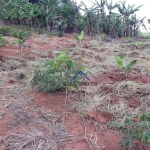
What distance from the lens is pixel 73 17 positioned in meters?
14.6

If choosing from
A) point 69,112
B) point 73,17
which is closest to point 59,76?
point 69,112

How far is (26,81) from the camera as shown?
364cm

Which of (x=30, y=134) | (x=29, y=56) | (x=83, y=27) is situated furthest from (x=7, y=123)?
(x=83, y=27)

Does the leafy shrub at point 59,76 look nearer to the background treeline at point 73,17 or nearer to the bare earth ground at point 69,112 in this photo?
the bare earth ground at point 69,112

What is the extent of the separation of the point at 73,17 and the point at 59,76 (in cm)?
1239

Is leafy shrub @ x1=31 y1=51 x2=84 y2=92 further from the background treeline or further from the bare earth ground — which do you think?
the background treeline

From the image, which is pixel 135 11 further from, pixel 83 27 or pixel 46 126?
pixel 46 126

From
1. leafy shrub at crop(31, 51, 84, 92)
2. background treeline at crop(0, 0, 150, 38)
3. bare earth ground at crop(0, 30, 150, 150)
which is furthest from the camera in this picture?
background treeline at crop(0, 0, 150, 38)

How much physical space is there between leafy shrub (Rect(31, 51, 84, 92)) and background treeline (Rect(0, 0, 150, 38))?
10372mm

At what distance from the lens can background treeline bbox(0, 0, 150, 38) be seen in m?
13.0

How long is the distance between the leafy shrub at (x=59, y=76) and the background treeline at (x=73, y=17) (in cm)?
1037

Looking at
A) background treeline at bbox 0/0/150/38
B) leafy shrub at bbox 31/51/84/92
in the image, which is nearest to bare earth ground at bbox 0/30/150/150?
leafy shrub at bbox 31/51/84/92

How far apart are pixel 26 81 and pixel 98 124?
1742 mm

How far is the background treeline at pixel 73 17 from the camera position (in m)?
13.0
